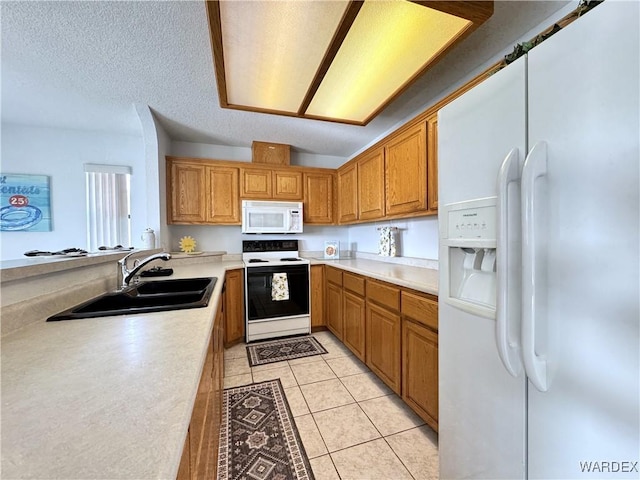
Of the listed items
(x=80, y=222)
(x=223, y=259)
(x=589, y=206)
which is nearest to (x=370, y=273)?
(x=589, y=206)

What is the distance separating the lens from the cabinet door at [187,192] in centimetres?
302

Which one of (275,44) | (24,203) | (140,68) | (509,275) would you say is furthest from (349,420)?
(24,203)

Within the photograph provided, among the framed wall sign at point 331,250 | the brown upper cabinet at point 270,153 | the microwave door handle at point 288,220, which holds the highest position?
the brown upper cabinet at point 270,153

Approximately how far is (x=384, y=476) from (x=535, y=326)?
1.14m

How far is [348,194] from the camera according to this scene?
3260 millimetres

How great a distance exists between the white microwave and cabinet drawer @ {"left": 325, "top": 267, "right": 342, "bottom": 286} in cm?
70

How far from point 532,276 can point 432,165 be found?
1.35 meters

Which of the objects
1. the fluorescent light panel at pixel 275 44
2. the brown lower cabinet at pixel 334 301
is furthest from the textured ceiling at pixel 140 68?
the brown lower cabinet at pixel 334 301

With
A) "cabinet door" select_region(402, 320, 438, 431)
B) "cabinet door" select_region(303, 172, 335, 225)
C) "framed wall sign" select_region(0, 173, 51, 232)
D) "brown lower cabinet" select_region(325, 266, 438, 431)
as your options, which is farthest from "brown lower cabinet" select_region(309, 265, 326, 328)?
"framed wall sign" select_region(0, 173, 51, 232)

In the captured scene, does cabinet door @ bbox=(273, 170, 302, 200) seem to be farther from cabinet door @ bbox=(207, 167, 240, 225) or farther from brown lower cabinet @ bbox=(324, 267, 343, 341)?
brown lower cabinet @ bbox=(324, 267, 343, 341)

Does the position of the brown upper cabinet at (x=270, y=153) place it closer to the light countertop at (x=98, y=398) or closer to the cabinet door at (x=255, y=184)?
the cabinet door at (x=255, y=184)

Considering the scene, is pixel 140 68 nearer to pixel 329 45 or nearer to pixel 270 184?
pixel 329 45

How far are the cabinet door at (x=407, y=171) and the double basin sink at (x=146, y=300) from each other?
5.26ft

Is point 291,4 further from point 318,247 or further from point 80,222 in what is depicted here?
point 80,222
